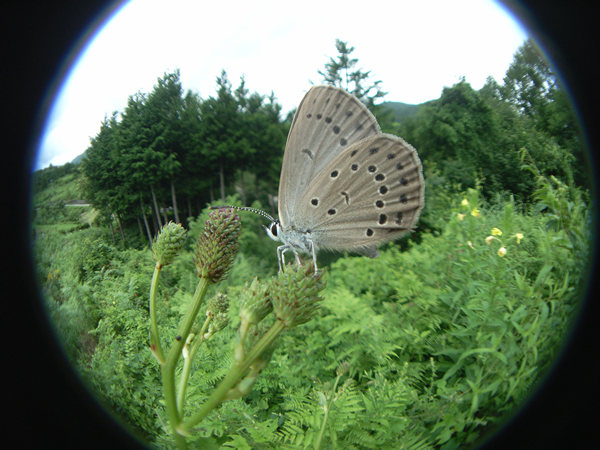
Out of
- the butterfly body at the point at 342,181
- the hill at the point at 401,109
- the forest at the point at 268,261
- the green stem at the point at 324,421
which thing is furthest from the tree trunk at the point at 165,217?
the hill at the point at 401,109

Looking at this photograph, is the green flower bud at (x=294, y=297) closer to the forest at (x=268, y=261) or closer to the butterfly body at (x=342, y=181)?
the forest at (x=268, y=261)

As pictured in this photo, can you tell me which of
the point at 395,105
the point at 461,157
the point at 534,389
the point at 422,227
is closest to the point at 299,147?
the point at 395,105

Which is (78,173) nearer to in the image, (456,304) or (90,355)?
(90,355)

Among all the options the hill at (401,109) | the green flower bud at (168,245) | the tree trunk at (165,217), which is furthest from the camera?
the hill at (401,109)

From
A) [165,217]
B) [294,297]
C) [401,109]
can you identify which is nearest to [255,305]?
[294,297]

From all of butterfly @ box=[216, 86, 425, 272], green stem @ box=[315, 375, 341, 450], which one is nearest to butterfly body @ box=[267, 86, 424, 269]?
butterfly @ box=[216, 86, 425, 272]

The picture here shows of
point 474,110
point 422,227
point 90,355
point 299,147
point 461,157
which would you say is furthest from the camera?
point 422,227
